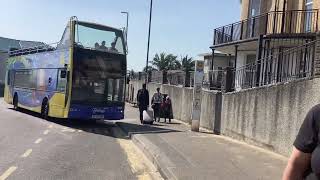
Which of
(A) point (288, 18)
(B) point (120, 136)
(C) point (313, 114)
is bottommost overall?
(B) point (120, 136)

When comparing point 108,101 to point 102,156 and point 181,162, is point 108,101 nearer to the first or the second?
point 102,156

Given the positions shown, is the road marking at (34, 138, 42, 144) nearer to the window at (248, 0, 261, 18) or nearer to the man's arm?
the man's arm

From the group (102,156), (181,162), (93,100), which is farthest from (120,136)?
(181,162)

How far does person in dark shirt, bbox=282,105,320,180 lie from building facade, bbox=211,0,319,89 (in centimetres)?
1010

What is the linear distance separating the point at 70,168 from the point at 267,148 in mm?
5757

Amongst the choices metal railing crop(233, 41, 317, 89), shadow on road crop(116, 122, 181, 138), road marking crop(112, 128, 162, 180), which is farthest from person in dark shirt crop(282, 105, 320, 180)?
shadow on road crop(116, 122, 181, 138)

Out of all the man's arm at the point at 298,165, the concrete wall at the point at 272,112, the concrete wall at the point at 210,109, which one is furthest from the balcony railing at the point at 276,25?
the man's arm at the point at 298,165

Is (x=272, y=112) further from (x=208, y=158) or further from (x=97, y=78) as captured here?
(x=97, y=78)

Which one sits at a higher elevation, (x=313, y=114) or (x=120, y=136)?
(x=313, y=114)

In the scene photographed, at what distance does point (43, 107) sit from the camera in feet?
89.7

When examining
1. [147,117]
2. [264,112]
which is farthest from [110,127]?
[264,112]

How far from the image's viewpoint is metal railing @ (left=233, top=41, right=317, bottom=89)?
14.6 metres

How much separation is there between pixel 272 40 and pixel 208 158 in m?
13.3

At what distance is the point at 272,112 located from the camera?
15289 millimetres
